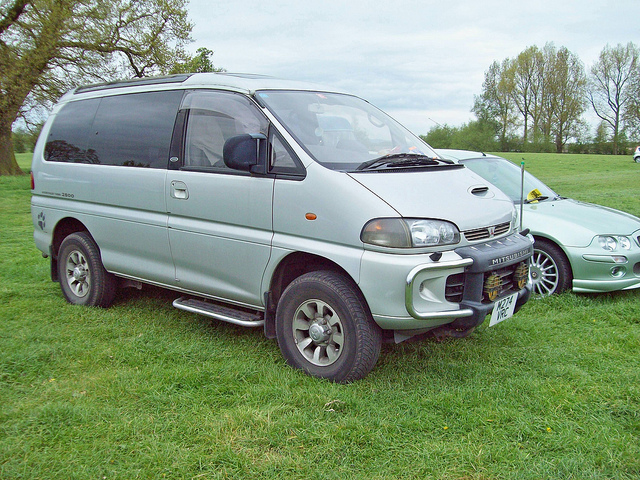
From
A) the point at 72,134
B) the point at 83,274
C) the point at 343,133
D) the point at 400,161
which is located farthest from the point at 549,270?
the point at 72,134

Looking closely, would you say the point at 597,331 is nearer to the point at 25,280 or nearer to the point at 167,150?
the point at 167,150

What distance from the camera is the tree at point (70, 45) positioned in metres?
19.4

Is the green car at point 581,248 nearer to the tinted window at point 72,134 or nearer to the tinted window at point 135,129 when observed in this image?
the tinted window at point 135,129

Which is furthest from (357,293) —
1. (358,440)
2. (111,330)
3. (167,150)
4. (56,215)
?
(56,215)

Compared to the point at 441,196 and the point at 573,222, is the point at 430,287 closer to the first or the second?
the point at 441,196

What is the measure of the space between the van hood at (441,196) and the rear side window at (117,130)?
6.27 feet

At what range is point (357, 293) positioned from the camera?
3.76 metres

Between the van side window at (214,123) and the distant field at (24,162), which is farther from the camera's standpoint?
the distant field at (24,162)

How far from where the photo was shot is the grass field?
297 cm

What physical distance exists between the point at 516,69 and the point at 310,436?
2650 inches

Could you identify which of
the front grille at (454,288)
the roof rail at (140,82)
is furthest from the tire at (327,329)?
the roof rail at (140,82)

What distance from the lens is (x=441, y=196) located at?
3.89 m

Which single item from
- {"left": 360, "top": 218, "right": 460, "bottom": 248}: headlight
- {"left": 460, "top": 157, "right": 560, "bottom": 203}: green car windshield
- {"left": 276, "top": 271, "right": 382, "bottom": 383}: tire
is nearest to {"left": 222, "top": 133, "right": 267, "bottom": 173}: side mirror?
{"left": 276, "top": 271, "right": 382, "bottom": 383}: tire

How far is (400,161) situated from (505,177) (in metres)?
3.21
